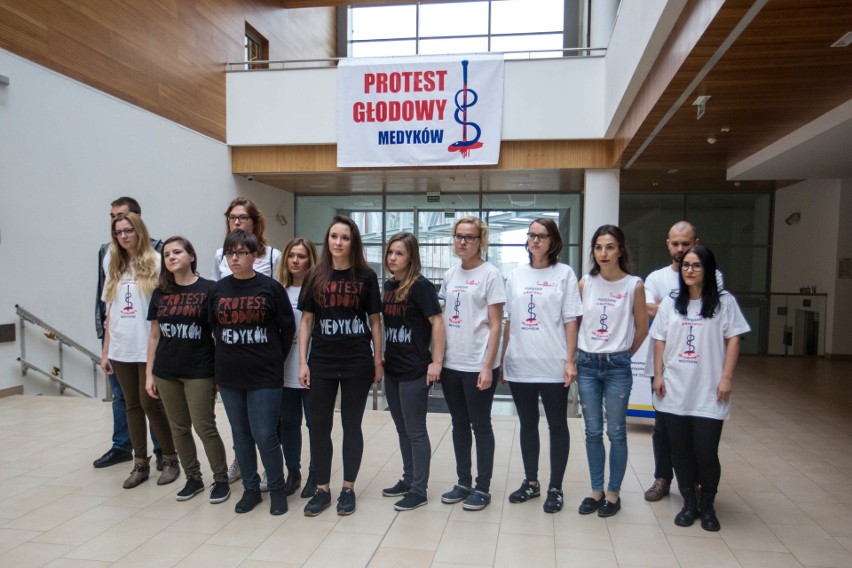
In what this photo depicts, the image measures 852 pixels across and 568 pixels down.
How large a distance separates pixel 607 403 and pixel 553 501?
0.65 m

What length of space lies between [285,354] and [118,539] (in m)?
1.26

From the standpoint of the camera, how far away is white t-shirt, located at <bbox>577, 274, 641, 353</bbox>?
128 inches

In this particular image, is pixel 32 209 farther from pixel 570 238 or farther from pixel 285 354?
pixel 570 238

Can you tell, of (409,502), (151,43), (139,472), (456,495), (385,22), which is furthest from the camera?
(385,22)

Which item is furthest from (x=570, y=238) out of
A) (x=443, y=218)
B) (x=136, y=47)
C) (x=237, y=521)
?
(x=237, y=521)

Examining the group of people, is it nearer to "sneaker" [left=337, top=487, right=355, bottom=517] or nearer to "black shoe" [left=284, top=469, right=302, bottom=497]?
"sneaker" [left=337, top=487, right=355, bottom=517]

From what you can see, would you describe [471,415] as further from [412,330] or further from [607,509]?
[607,509]

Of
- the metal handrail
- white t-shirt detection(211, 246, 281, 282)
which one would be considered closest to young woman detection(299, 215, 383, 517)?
white t-shirt detection(211, 246, 281, 282)

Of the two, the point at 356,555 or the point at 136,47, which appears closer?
the point at 356,555

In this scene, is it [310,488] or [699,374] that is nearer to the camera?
[699,374]

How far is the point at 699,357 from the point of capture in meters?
3.15

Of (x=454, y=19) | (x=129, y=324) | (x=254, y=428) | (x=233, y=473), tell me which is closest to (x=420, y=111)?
(x=454, y=19)

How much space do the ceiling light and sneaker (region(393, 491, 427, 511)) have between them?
401 cm

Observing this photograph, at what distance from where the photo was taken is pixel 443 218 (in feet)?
44.0
